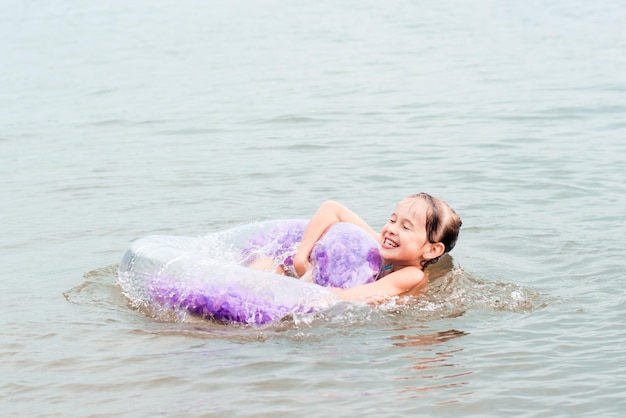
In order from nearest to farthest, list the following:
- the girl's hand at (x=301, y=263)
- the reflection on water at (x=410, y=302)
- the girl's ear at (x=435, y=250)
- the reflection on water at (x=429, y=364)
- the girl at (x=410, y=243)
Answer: the reflection on water at (x=429, y=364) → the reflection on water at (x=410, y=302) → the girl at (x=410, y=243) → the girl's ear at (x=435, y=250) → the girl's hand at (x=301, y=263)

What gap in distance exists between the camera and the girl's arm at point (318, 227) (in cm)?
648

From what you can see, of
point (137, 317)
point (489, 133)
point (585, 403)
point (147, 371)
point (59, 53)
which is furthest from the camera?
point (59, 53)

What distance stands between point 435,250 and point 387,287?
411 mm

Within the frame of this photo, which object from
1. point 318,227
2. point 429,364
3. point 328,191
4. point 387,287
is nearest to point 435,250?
point 387,287

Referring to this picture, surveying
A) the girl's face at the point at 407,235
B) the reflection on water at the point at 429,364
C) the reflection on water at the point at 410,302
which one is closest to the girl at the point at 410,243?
the girl's face at the point at 407,235

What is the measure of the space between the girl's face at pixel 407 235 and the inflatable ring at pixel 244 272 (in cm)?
17

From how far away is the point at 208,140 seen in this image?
11.7m

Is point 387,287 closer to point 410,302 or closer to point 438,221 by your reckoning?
point 410,302

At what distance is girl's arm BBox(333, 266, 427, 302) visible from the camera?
20.0 feet

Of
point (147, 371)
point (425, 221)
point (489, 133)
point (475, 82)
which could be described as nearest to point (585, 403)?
point (425, 221)

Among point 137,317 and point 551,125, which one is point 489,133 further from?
point 137,317

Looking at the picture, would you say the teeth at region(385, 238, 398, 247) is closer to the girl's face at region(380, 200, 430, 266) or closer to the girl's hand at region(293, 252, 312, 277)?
the girl's face at region(380, 200, 430, 266)

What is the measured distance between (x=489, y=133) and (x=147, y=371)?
272 inches

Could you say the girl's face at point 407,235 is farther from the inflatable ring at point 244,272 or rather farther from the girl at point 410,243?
the inflatable ring at point 244,272
